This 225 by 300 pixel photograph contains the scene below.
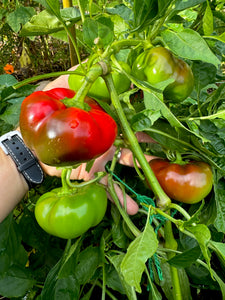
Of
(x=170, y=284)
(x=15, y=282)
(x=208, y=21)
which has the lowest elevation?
(x=170, y=284)

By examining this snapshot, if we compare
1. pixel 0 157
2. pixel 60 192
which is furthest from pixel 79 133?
pixel 0 157

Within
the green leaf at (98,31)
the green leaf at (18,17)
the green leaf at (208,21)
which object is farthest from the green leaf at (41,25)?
the green leaf at (18,17)

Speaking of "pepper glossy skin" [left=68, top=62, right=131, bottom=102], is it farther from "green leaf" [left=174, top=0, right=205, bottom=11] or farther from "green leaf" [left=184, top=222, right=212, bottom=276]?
"green leaf" [left=184, top=222, right=212, bottom=276]

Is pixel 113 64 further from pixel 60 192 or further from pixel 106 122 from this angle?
pixel 60 192

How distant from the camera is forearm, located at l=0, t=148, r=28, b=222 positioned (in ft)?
2.58

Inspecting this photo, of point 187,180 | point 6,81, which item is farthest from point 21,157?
→ point 187,180

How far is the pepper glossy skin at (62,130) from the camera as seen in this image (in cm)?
44

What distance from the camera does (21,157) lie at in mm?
808

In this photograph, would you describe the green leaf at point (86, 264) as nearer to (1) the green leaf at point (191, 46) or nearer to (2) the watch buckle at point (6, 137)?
(2) the watch buckle at point (6, 137)

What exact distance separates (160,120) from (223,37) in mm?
193

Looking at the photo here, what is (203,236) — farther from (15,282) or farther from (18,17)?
(18,17)

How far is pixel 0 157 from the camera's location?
81cm

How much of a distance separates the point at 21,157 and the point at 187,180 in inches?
16.5

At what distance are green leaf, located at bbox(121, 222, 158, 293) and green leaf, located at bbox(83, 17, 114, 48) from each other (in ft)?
0.97
